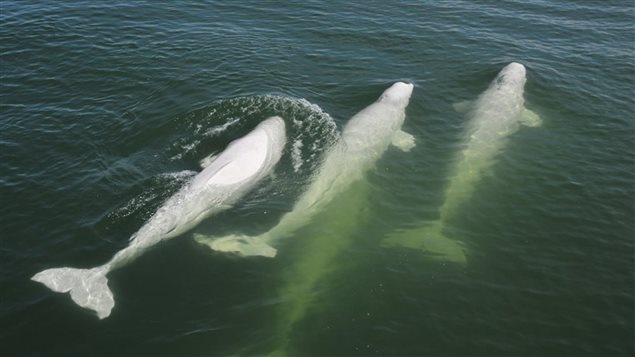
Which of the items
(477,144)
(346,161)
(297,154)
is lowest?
(346,161)

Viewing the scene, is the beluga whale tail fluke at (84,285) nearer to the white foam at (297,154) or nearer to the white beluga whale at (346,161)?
the white beluga whale at (346,161)

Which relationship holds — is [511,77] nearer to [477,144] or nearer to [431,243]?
[477,144]

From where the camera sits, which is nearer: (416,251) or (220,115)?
(416,251)

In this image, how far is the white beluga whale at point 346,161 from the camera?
1733 cm

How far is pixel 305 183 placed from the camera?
20172 mm

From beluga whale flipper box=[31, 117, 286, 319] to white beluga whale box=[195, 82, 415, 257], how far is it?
116 centimetres

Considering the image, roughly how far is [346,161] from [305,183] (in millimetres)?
2351

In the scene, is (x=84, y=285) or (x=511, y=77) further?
(x=511, y=77)

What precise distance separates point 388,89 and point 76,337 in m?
19.0

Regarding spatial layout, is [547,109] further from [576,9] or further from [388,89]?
[576,9]

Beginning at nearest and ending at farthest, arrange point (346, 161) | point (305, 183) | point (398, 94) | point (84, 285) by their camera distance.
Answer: point (84, 285)
point (305, 183)
point (346, 161)
point (398, 94)

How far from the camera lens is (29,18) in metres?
32.8

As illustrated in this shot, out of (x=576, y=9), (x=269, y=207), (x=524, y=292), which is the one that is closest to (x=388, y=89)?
(x=269, y=207)

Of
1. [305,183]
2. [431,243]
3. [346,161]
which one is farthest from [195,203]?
[431,243]
